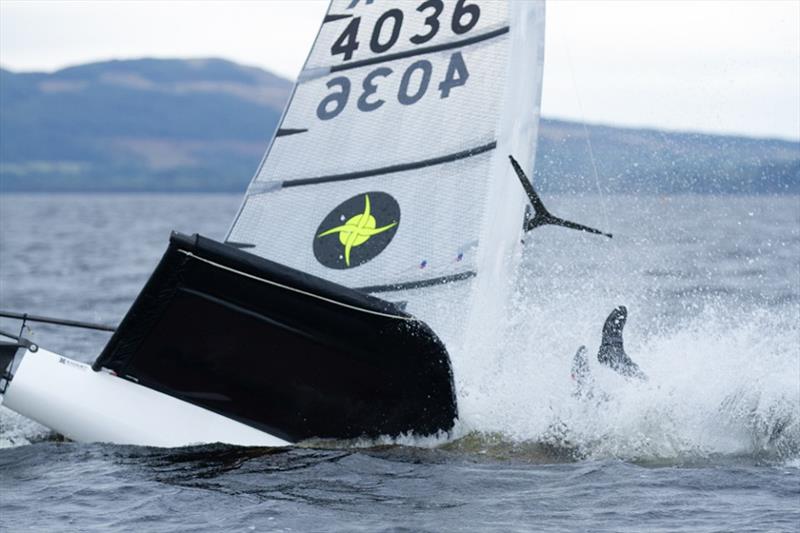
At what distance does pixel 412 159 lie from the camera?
9727mm

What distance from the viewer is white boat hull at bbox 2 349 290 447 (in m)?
8.55

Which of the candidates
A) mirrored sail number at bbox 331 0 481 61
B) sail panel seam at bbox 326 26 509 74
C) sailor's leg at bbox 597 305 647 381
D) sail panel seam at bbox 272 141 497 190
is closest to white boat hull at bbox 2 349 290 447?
sail panel seam at bbox 272 141 497 190

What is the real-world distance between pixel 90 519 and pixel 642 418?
3627 millimetres

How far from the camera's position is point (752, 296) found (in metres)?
16.8

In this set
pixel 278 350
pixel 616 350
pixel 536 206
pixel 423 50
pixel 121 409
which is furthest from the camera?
pixel 423 50

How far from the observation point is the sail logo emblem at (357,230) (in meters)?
9.64

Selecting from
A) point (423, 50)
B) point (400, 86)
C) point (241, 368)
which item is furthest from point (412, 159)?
point (241, 368)

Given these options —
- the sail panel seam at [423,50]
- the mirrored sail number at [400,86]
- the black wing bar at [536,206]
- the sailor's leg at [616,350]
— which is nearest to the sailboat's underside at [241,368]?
the sailor's leg at [616,350]

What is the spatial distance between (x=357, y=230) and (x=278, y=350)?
1.65 metres

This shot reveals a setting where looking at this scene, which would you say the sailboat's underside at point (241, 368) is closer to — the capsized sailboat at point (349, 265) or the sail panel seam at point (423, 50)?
the capsized sailboat at point (349, 265)

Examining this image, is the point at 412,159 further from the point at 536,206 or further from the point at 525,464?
the point at 525,464

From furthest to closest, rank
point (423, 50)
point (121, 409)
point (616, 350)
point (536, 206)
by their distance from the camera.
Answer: point (423, 50)
point (536, 206)
point (616, 350)
point (121, 409)

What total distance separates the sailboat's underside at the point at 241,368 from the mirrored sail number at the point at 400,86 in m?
2.22

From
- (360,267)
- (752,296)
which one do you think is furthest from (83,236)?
(360,267)
